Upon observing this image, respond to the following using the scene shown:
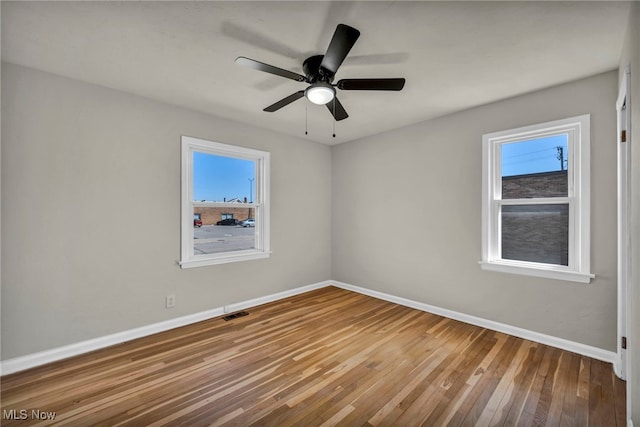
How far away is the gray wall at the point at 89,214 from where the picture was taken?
7.25 ft

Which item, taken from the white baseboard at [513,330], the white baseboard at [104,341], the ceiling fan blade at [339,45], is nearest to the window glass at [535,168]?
the white baseboard at [513,330]

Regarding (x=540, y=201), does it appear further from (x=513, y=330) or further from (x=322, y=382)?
(x=322, y=382)

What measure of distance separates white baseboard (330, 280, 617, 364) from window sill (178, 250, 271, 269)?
1.89 meters

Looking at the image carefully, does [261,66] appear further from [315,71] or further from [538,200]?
[538,200]

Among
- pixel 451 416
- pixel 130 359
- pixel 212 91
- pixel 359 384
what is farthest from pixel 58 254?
pixel 451 416

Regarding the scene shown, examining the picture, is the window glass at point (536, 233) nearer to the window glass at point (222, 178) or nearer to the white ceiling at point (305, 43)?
the white ceiling at point (305, 43)

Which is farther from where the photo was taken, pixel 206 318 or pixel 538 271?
pixel 206 318

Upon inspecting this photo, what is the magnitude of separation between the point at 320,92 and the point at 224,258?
7.96 ft

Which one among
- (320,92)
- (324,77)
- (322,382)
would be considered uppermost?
(324,77)

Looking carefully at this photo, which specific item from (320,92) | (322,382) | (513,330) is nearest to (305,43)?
(320,92)

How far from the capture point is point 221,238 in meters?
3.57

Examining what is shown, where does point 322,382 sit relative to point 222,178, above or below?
below

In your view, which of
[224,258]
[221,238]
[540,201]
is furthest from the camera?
[221,238]

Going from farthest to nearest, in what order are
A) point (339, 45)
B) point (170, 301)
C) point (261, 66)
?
point (170, 301), point (261, 66), point (339, 45)
